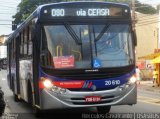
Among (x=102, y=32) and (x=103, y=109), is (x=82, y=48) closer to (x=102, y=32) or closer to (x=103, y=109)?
(x=102, y=32)

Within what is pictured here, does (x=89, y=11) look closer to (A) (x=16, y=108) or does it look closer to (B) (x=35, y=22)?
(B) (x=35, y=22)

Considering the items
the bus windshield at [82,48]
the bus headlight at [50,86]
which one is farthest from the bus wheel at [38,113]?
the bus windshield at [82,48]

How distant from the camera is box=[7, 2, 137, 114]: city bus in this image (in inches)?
476

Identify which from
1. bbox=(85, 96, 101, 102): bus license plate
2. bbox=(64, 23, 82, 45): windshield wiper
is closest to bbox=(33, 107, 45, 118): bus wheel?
bbox=(85, 96, 101, 102): bus license plate

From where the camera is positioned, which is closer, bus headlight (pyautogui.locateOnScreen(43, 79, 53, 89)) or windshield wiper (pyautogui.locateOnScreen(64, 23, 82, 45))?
bus headlight (pyautogui.locateOnScreen(43, 79, 53, 89))

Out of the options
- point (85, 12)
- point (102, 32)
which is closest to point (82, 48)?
point (102, 32)

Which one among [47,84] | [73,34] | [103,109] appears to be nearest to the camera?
[47,84]

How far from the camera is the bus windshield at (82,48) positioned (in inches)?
479

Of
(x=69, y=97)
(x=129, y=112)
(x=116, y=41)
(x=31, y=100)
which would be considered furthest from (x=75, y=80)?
(x=129, y=112)

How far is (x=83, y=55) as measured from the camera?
12.2 m

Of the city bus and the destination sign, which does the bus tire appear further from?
the destination sign

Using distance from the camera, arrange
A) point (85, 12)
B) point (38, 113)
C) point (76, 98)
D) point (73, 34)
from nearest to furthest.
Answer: point (76, 98), point (73, 34), point (85, 12), point (38, 113)

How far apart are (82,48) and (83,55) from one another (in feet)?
0.63

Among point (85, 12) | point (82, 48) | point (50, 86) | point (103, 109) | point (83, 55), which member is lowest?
point (103, 109)
